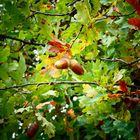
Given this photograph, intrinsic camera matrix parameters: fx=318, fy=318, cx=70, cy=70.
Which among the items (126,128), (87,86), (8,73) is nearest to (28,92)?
(8,73)

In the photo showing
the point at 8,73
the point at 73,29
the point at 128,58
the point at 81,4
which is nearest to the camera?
the point at 81,4

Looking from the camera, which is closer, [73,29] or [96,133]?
[73,29]

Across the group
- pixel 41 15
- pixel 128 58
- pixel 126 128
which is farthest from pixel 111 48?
pixel 41 15

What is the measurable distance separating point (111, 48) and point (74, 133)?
0.68 metres

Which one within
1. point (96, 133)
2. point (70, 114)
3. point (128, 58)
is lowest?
point (96, 133)

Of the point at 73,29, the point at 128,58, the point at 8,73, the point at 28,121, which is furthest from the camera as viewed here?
the point at 128,58

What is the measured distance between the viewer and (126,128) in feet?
5.60

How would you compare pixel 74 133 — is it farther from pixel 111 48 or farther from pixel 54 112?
pixel 111 48

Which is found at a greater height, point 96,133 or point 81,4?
point 81,4

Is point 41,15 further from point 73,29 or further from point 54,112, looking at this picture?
point 54,112

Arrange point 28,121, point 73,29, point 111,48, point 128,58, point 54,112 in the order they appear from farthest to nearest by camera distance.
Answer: point 54,112, point 111,48, point 128,58, point 28,121, point 73,29

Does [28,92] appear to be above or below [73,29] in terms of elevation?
below

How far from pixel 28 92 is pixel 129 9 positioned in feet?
1.72

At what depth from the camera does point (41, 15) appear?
4.20 ft
